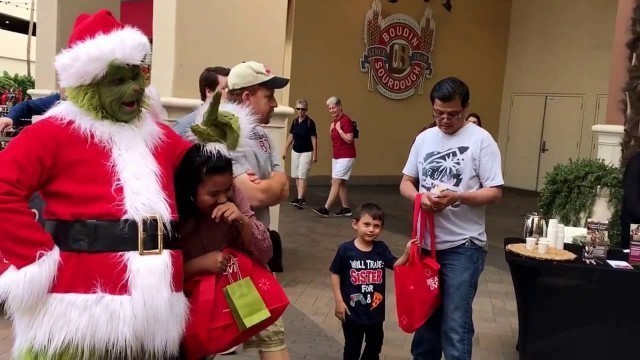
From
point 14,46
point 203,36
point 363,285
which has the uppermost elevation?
point 14,46

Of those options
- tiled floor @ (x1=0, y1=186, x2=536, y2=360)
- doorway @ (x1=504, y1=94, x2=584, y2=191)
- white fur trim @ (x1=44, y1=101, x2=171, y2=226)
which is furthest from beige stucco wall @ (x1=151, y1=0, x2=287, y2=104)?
doorway @ (x1=504, y1=94, x2=584, y2=191)

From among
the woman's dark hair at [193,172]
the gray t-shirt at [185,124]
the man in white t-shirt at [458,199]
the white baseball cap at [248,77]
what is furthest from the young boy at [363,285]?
the woman's dark hair at [193,172]

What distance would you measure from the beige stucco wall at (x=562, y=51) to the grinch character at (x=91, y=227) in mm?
14163

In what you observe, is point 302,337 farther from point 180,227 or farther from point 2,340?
point 180,227

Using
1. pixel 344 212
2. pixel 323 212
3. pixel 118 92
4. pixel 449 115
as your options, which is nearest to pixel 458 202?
pixel 449 115

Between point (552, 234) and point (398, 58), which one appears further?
point (398, 58)

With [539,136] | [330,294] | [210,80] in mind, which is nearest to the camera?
[210,80]

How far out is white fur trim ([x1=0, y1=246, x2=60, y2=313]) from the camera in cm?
210

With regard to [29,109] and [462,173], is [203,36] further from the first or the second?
[462,173]

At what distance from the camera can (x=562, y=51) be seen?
1539 cm

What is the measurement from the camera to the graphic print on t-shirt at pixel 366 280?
396 cm

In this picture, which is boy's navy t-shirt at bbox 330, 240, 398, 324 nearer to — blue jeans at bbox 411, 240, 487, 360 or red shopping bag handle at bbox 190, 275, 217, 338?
blue jeans at bbox 411, 240, 487, 360

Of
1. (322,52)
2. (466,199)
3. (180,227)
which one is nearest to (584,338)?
(466,199)

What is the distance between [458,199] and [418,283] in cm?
52
